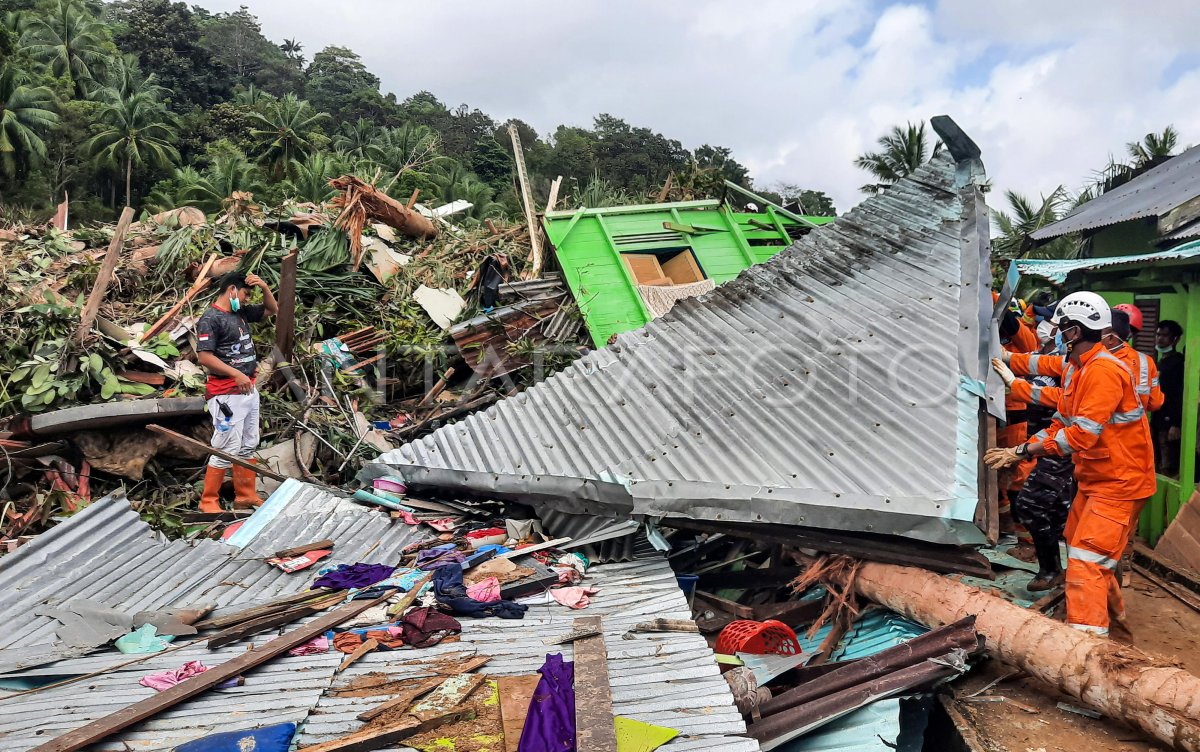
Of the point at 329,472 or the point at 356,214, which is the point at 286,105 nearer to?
the point at 356,214

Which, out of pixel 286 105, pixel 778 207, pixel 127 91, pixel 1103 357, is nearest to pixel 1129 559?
pixel 1103 357

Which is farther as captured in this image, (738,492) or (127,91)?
(127,91)

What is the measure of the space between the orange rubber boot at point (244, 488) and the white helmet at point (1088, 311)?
243 inches

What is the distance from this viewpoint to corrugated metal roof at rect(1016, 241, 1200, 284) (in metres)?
5.56

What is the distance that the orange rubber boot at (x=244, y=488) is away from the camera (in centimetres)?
666

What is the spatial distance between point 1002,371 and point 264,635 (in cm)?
426

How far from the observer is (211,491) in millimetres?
6543

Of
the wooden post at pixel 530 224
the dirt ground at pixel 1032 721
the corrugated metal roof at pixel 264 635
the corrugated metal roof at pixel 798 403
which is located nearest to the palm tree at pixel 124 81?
the wooden post at pixel 530 224

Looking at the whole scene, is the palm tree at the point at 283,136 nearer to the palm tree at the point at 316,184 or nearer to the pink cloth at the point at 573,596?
the palm tree at the point at 316,184

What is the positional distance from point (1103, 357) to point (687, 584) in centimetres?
265

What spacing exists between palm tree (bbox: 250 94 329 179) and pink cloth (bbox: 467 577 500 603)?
3194 centimetres

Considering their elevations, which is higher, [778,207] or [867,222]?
[778,207]

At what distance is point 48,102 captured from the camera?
31297 millimetres

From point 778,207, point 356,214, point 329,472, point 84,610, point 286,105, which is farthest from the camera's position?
point 286,105
